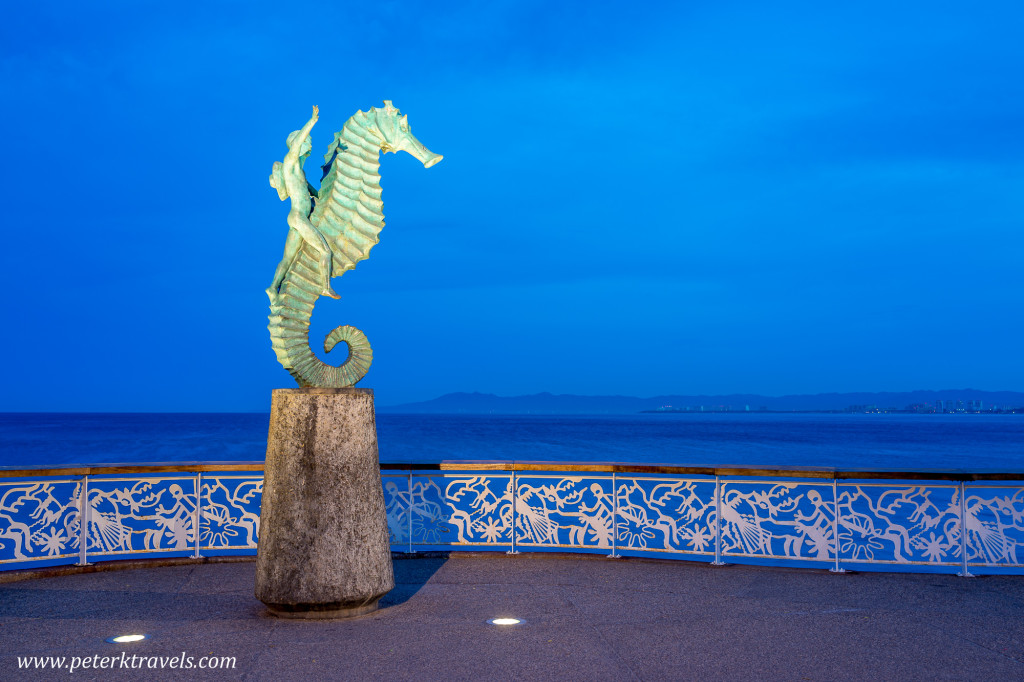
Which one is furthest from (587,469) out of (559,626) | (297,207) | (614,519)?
(297,207)

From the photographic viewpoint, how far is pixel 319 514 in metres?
5.77

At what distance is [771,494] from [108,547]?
6.99m

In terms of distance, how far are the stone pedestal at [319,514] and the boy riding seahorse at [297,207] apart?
101cm

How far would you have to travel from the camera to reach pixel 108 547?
7.96m

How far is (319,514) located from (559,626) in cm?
196

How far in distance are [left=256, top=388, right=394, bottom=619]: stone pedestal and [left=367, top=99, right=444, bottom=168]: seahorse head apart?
2.14m

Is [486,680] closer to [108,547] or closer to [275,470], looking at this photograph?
[275,470]

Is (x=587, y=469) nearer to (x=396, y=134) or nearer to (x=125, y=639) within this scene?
(x=396, y=134)

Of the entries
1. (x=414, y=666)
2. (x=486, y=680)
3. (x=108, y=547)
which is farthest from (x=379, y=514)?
(x=108, y=547)

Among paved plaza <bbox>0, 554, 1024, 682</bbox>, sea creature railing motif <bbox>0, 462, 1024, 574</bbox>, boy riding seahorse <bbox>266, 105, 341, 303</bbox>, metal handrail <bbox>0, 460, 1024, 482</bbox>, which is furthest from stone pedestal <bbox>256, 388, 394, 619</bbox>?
metal handrail <bbox>0, 460, 1024, 482</bbox>

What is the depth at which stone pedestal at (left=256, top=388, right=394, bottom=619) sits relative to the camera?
571cm

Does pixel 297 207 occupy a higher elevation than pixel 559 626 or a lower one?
higher

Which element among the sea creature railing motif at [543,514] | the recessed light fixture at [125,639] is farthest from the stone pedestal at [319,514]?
the sea creature railing motif at [543,514]

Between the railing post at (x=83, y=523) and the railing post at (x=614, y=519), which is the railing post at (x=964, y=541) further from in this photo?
the railing post at (x=83, y=523)
